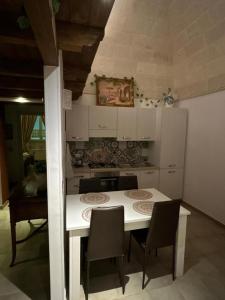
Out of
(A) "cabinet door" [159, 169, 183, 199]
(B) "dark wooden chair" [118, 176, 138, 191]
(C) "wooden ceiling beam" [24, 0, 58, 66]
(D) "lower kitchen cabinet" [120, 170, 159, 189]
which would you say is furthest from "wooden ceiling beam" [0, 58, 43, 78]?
(A) "cabinet door" [159, 169, 183, 199]

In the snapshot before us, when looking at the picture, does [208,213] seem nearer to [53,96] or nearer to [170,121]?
[170,121]

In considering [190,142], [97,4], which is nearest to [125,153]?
[190,142]

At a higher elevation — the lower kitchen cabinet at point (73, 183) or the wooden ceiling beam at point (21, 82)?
the wooden ceiling beam at point (21, 82)

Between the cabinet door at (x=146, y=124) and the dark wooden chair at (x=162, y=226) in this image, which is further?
the cabinet door at (x=146, y=124)

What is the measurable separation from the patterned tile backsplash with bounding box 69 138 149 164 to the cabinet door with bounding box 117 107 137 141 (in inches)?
15.9

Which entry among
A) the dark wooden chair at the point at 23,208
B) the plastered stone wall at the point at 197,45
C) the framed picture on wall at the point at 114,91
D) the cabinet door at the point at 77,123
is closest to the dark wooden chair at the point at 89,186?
the dark wooden chair at the point at 23,208

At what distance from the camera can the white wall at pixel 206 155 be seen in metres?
3.20

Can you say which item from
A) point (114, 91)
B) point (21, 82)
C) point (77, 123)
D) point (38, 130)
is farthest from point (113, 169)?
point (38, 130)

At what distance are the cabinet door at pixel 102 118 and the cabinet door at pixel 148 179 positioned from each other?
1.15 metres

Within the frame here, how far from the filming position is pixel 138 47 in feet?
13.4

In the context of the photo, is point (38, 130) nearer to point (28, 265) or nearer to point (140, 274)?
point (28, 265)

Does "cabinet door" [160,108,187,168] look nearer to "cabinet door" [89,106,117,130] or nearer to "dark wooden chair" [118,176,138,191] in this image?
"cabinet door" [89,106,117,130]

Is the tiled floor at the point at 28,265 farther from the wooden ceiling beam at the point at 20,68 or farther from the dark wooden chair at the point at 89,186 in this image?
the wooden ceiling beam at the point at 20,68

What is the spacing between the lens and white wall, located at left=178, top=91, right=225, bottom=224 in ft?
10.5
